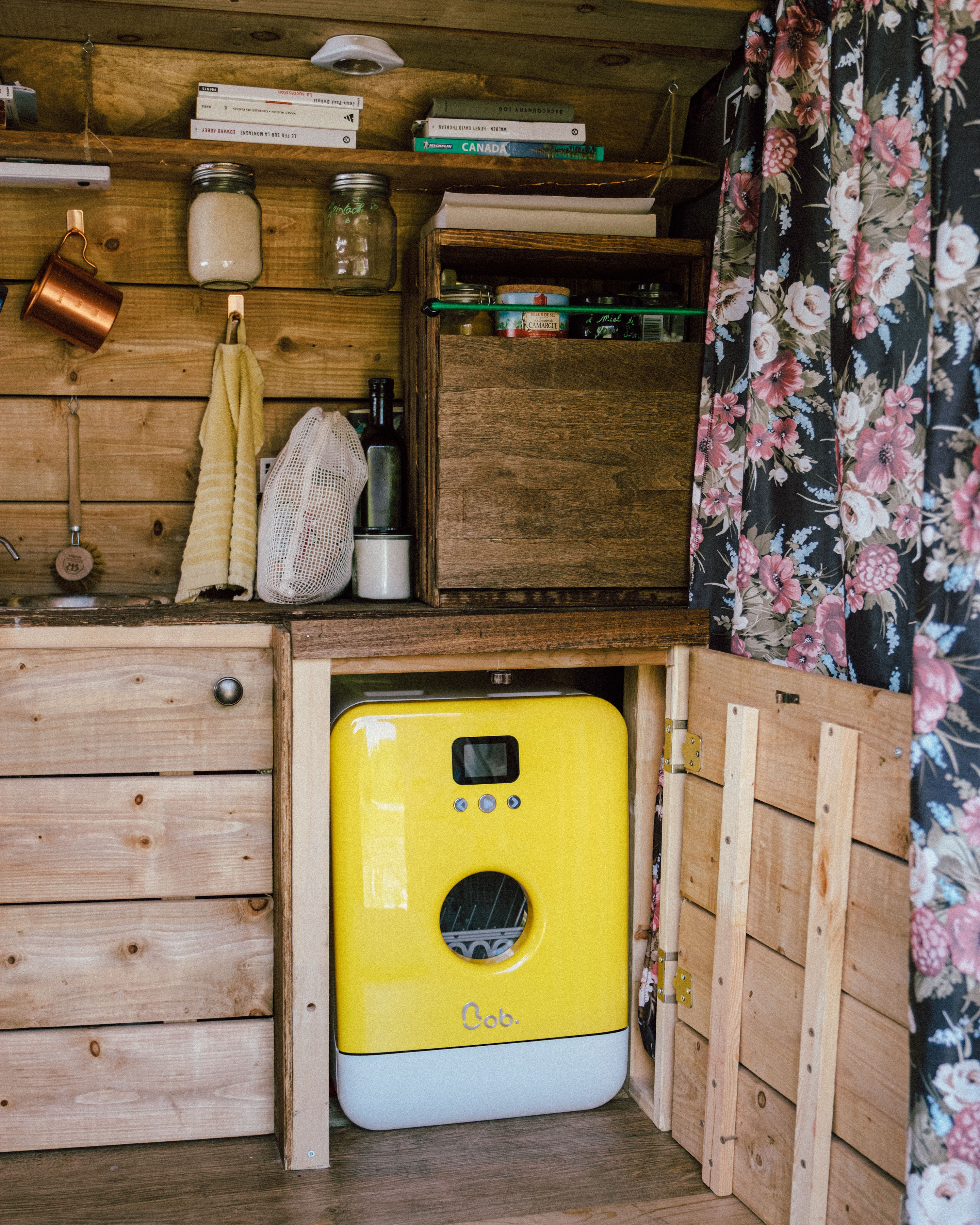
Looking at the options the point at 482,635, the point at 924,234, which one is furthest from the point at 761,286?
the point at 482,635

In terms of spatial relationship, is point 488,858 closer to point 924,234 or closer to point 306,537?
point 306,537

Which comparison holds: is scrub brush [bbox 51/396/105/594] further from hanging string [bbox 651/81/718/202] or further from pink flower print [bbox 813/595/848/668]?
pink flower print [bbox 813/595/848/668]

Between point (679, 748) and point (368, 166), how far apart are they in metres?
1.08

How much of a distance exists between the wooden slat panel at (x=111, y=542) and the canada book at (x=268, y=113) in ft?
2.17

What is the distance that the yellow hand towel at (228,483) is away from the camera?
182 cm

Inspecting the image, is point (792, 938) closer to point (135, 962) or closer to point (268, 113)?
point (135, 962)

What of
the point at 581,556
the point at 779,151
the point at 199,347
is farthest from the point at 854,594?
the point at 199,347

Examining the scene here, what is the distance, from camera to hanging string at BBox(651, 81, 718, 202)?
71.7 inches

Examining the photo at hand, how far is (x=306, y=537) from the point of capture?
5.74 ft

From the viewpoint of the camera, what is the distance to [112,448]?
6.37 ft

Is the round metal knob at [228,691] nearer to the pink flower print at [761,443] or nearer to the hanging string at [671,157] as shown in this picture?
the pink flower print at [761,443]

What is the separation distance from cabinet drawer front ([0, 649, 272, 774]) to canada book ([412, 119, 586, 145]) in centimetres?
91

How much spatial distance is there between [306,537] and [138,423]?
447 mm

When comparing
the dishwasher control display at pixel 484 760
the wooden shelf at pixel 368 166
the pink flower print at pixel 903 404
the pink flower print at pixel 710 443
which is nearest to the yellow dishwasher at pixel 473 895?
the dishwasher control display at pixel 484 760
